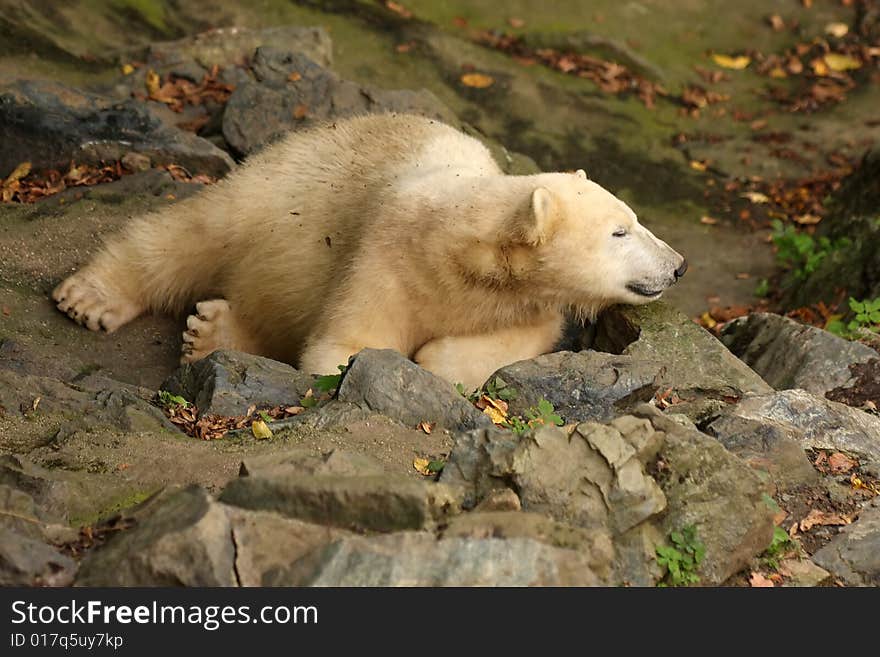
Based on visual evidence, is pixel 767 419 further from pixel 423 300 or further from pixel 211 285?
pixel 211 285

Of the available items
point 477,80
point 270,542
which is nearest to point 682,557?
point 270,542

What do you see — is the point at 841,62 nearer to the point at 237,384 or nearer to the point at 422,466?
the point at 237,384

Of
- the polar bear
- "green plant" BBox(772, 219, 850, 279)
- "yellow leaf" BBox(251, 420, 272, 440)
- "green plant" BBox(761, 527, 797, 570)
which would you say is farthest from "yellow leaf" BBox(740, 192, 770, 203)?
"yellow leaf" BBox(251, 420, 272, 440)

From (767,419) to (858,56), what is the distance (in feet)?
32.6

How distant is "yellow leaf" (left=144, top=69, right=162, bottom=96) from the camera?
33.7 feet

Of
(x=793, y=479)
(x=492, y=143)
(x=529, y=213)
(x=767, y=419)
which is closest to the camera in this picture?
(x=793, y=479)

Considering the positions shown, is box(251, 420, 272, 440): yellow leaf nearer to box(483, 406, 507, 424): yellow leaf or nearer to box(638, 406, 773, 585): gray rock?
box(483, 406, 507, 424): yellow leaf

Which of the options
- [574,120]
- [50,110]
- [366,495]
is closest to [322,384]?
[366,495]

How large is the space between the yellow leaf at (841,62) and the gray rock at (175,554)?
1227 centimetres

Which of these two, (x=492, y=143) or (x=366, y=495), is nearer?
(x=366, y=495)

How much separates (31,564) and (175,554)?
49 cm

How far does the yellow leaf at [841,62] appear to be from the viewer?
1396 centimetres

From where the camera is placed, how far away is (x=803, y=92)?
13.6 m

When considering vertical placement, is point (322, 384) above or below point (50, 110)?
above
